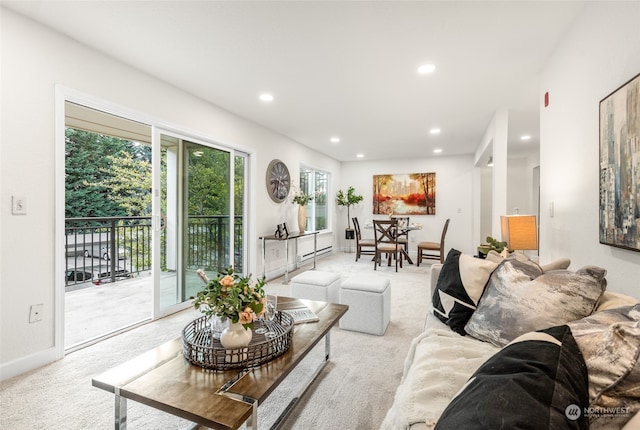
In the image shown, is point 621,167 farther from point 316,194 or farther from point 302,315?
point 316,194

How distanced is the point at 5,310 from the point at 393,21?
3.26 metres

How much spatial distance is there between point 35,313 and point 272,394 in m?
1.81

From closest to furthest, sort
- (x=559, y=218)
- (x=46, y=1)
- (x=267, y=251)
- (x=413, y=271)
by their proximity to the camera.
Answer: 1. (x=46, y=1)
2. (x=559, y=218)
3. (x=267, y=251)
4. (x=413, y=271)

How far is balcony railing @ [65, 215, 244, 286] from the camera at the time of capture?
3695mm

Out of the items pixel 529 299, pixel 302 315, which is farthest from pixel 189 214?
pixel 529 299

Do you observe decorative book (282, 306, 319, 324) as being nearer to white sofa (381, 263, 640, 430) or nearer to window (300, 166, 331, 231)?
white sofa (381, 263, 640, 430)

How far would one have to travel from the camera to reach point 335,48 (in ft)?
7.85

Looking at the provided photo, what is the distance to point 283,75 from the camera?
9.52 feet

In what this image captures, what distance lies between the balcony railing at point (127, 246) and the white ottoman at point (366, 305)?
1.95 meters

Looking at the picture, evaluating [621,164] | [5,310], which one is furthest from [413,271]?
[5,310]

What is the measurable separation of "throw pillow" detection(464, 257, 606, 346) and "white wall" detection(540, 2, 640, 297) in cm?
29

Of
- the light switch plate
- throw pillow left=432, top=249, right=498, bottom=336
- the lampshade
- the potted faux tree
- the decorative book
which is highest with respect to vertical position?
the potted faux tree

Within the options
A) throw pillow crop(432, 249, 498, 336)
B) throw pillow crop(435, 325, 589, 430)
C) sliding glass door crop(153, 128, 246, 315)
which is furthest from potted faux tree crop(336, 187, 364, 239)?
throw pillow crop(435, 325, 589, 430)

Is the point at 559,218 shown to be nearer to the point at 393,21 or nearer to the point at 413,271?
the point at 393,21
